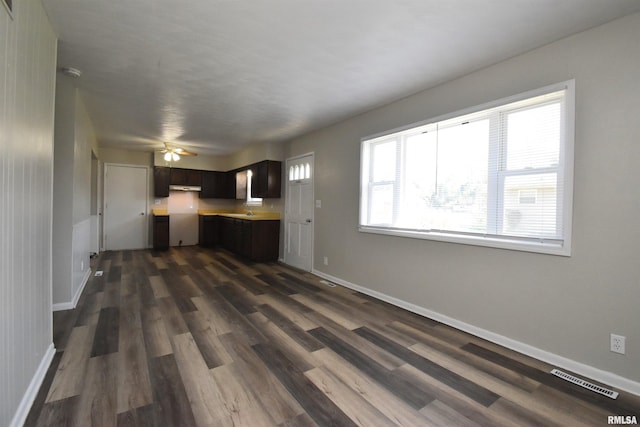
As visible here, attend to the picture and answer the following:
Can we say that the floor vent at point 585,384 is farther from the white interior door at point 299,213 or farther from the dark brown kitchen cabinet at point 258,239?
the dark brown kitchen cabinet at point 258,239

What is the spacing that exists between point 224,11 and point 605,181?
293 cm

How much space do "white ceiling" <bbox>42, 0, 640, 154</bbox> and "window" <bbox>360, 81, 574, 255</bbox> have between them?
1.61ft

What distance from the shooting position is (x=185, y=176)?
768 cm

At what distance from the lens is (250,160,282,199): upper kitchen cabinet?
5949 millimetres

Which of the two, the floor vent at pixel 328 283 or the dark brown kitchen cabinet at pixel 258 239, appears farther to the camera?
the dark brown kitchen cabinet at pixel 258 239

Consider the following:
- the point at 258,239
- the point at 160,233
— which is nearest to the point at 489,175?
the point at 258,239

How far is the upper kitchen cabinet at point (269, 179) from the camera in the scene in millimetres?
5949

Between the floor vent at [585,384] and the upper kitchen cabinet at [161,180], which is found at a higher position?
the upper kitchen cabinet at [161,180]

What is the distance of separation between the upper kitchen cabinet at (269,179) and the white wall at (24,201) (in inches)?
152

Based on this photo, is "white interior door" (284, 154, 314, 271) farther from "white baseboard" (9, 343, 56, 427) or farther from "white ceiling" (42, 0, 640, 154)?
"white baseboard" (9, 343, 56, 427)

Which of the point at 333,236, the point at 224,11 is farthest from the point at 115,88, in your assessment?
the point at 333,236

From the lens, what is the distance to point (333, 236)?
15.2 ft

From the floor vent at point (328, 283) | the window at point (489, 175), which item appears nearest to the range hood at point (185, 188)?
the floor vent at point (328, 283)

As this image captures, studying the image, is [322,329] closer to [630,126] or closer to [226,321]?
[226,321]
